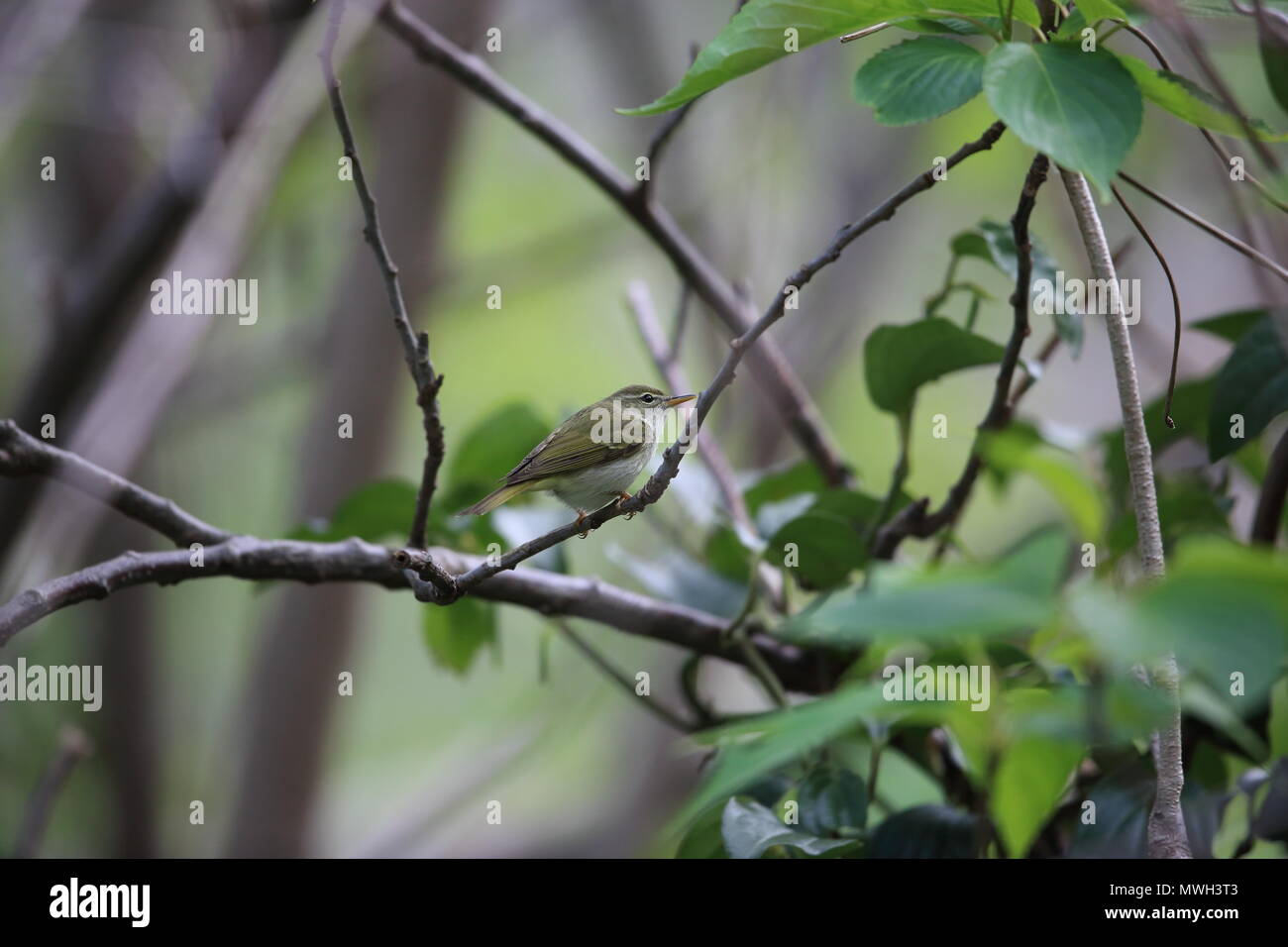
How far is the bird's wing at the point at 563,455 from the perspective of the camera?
2324 millimetres

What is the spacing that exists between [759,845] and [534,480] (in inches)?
46.6

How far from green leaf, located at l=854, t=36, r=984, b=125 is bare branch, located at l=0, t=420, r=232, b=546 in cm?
108

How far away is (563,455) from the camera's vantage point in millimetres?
2408

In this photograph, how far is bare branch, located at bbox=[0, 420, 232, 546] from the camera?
1.45 meters

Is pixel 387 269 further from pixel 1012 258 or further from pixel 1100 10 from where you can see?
pixel 1012 258

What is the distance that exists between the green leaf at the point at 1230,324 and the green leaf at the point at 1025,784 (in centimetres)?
145

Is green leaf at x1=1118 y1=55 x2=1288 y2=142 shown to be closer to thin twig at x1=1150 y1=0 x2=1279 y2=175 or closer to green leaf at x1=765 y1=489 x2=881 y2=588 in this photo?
thin twig at x1=1150 y1=0 x2=1279 y2=175

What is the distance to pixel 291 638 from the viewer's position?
170 inches

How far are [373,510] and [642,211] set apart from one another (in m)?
0.83

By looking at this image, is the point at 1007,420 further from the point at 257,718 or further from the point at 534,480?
the point at 257,718

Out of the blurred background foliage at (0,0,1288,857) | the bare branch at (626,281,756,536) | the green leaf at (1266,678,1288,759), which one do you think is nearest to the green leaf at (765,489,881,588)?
the blurred background foliage at (0,0,1288,857)

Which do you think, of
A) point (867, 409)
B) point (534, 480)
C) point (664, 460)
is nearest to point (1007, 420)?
point (664, 460)

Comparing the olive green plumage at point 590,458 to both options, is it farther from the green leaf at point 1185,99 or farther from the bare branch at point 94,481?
the green leaf at point 1185,99

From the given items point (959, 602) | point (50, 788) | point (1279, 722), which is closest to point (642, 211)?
point (1279, 722)
